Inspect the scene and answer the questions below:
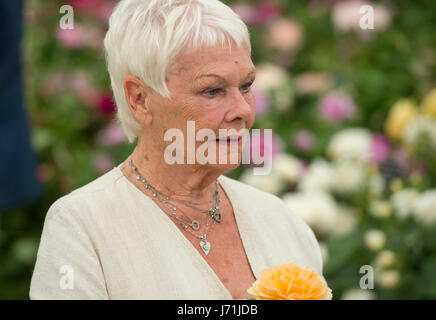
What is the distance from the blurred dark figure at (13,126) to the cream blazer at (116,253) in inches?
85.0

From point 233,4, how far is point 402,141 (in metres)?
2.06

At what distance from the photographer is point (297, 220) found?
84.0 inches

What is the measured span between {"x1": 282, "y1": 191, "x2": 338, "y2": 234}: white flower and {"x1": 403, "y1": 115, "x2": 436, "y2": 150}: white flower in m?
0.53

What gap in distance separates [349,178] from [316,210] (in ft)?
1.11

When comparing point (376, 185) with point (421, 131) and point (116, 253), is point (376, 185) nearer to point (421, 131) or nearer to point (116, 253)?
point (421, 131)

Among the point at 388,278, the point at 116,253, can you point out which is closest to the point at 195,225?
the point at 116,253

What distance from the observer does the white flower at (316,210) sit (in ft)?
10.4

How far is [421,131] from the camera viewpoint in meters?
3.49

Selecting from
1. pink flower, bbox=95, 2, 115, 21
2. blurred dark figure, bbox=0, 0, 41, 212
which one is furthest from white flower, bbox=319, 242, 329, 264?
pink flower, bbox=95, 2, 115, 21

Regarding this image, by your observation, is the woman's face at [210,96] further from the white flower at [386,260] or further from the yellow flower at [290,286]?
the white flower at [386,260]

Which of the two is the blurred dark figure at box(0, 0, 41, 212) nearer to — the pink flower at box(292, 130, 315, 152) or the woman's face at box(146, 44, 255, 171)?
the pink flower at box(292, 130, 315, 152)
